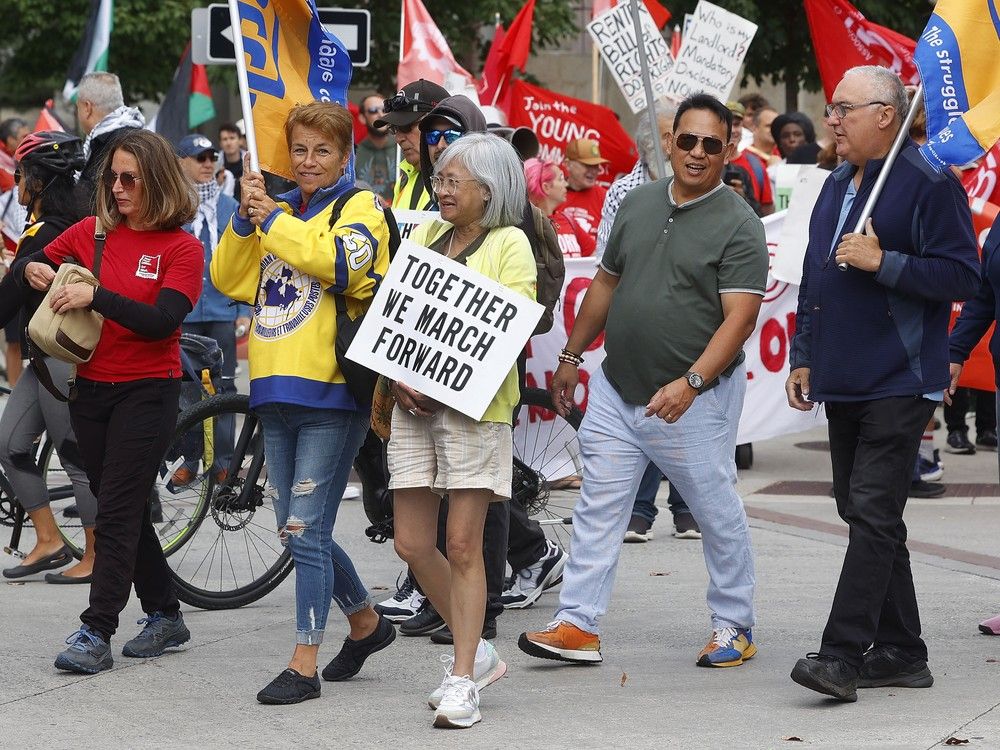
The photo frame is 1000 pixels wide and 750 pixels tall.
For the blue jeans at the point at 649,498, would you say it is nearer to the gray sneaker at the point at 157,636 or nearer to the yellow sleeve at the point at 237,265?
the gray sneaker at the point at 157,636

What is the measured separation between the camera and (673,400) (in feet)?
18.4

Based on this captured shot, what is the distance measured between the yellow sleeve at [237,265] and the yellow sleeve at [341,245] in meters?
0.29

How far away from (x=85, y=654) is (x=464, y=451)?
1602 millimetres

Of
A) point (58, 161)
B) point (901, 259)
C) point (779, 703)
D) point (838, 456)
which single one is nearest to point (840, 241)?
point (901, 259)

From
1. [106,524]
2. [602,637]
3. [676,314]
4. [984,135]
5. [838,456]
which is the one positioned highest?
[984,135]

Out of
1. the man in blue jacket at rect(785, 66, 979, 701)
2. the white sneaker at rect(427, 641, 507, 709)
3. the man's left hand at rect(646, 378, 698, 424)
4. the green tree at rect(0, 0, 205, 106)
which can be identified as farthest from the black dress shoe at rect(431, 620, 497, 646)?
the green tree at rect(0, 0, 205, 106)

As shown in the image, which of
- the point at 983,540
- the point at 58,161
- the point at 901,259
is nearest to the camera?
the point at 901,259

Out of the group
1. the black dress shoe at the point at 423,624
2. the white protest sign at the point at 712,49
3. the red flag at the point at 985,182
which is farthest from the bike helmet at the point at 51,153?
the white protest sign at the point at 712,49

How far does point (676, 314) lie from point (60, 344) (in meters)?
2.06

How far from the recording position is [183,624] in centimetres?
620

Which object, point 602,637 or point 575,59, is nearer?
point 602,637

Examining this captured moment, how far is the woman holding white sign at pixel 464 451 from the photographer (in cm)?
521

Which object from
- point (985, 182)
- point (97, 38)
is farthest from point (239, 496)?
point (97, 38)

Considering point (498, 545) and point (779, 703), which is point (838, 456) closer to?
point (779, 703)
